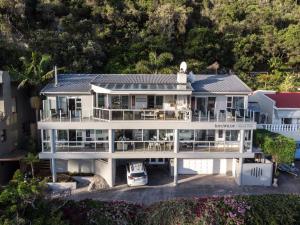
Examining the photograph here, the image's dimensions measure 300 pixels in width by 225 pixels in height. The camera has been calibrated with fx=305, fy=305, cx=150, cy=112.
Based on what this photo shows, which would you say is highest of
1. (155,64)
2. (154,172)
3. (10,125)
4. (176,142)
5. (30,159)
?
(155,64)

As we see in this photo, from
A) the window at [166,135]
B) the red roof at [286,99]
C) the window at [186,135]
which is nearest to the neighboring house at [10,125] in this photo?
the window at [166,135]

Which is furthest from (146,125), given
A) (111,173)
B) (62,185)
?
(62,185)

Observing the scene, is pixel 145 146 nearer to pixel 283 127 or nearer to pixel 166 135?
pixel 166 135

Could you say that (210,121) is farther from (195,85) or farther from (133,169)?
(133,169)

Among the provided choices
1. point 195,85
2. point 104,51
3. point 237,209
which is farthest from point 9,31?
point 237,209

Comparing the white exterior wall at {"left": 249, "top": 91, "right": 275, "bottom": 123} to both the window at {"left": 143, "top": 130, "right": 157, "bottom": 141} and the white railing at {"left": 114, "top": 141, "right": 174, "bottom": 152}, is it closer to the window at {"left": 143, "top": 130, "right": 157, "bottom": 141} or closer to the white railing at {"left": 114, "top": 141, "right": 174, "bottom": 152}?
the white railing at {"left": 114, "top": 141, "right": 174, "bottom": 152}

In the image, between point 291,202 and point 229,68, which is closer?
point 291,202

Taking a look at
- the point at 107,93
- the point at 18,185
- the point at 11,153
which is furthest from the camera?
the point at 11,153
